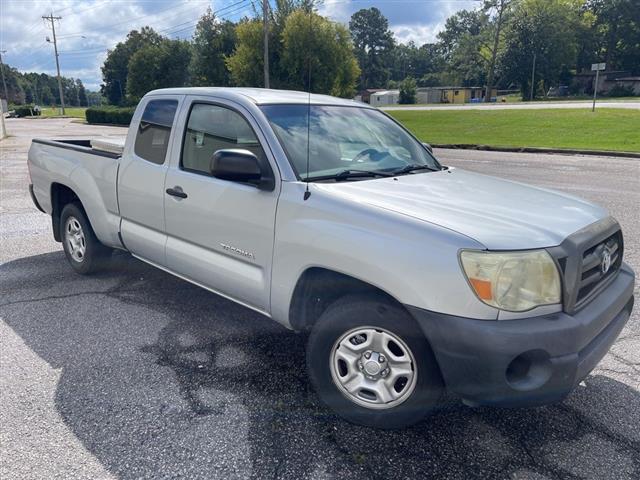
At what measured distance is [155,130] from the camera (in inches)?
168

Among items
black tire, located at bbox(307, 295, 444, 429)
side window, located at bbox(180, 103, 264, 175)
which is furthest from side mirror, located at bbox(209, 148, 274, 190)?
black tire, located at bbox(307, 295, 444, 429)

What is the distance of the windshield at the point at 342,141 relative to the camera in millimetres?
3336

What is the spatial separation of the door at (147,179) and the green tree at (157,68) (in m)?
55.2

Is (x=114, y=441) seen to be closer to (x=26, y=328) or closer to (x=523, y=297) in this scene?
(x=26, y=328)

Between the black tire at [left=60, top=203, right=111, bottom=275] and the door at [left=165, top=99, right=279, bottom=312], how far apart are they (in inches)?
57.0

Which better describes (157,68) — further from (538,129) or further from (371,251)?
(371,251)

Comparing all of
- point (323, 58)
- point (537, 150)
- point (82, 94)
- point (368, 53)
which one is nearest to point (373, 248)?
point (537, 150)

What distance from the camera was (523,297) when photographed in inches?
94.4

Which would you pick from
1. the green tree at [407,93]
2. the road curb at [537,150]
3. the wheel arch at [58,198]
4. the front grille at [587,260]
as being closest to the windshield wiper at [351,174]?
the front grille at [587,260]

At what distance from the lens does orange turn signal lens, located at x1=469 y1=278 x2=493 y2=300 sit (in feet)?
7.77

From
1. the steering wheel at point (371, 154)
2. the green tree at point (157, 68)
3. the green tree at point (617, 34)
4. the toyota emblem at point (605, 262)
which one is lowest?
the toyota emblem at point (605, 262)

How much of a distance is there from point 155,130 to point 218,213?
1.24 meters

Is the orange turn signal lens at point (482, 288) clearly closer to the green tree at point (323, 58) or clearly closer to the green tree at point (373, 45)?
the green tree at point (323, 58)

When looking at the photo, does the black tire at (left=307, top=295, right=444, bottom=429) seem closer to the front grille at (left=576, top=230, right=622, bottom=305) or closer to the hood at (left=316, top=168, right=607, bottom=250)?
the hood at (left=316, top=168, right=607, bottom=250)
